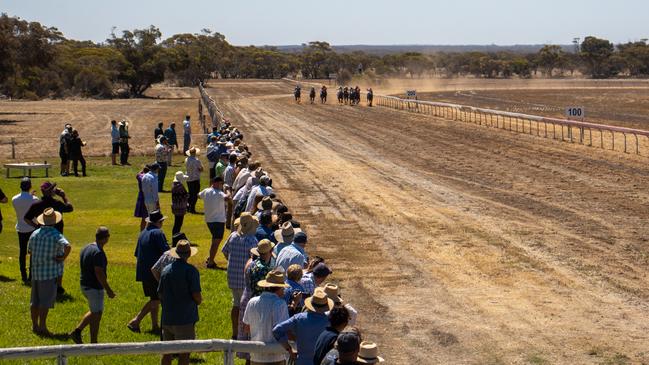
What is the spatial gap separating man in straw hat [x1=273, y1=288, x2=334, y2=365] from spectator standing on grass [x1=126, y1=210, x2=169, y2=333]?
3.59 metres

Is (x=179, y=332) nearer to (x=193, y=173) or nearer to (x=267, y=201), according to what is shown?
(x=267, y=201)

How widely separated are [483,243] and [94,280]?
29.4 feet

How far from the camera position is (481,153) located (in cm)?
3409

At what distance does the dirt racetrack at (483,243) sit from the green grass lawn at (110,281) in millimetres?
2011

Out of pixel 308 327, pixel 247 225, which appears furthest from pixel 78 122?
pixel 308 327

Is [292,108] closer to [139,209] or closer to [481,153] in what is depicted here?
[481,153]

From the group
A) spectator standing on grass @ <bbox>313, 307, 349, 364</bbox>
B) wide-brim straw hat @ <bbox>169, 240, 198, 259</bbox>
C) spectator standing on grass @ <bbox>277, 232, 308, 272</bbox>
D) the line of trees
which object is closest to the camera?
spectator standing on grass @ <bbox>313, 307, 349, 364</bbox>

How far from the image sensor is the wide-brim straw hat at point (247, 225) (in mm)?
11156

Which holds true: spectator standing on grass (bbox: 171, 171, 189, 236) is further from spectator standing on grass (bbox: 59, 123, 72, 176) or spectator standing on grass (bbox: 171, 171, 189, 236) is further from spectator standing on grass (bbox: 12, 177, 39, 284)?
spectator standing on grass (bbox: 59, 123, 72, 176)

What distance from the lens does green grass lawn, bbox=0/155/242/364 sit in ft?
36.8

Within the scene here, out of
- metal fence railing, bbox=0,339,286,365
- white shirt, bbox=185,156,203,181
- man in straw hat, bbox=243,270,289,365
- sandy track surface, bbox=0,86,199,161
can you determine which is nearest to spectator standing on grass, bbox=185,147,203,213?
white shirt, bbox=185,156,203,181

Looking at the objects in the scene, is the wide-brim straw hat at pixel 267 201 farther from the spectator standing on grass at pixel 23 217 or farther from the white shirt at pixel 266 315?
the white shirt at pixel 266 315

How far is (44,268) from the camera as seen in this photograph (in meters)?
11.1

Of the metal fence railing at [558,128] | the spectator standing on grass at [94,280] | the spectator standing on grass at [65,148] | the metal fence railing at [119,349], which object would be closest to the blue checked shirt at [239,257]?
the spectator standing on grass at [94,280]
